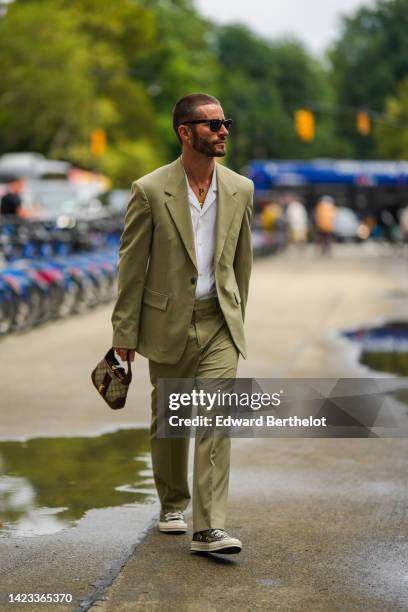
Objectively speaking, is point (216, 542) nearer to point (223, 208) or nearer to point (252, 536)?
point (252, 536)

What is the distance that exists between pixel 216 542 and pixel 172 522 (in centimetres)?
52

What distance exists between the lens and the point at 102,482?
713cm

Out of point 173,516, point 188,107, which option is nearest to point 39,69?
point 173,516

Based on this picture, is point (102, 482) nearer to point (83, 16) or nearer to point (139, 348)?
point (139, 348)

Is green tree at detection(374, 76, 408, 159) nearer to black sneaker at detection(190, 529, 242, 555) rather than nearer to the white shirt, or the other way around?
the white shirt

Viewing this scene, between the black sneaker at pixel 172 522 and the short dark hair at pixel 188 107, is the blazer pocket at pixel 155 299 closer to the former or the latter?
the short dark hair at pixel 188 107

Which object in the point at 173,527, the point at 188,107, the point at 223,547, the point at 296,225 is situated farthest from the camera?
the point at 296,225

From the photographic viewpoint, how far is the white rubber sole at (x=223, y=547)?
5426 mm

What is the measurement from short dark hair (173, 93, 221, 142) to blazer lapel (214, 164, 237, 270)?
27cm

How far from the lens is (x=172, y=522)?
19.4 ft

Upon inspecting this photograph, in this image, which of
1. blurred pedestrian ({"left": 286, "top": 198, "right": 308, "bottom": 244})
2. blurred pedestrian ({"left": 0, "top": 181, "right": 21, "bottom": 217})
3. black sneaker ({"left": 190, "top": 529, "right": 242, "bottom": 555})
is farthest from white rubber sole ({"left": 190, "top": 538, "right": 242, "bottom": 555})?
Answer: blurred pedestrian ({"left": 286, "top": 198, "right": 308, "bottom": 244})

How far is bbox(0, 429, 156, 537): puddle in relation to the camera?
6277 millimetres

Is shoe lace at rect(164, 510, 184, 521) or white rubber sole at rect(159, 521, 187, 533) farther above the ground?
shoe lace at rect(164, 510, 184, 521)

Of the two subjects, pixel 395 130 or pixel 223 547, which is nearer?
pixel 223 547
